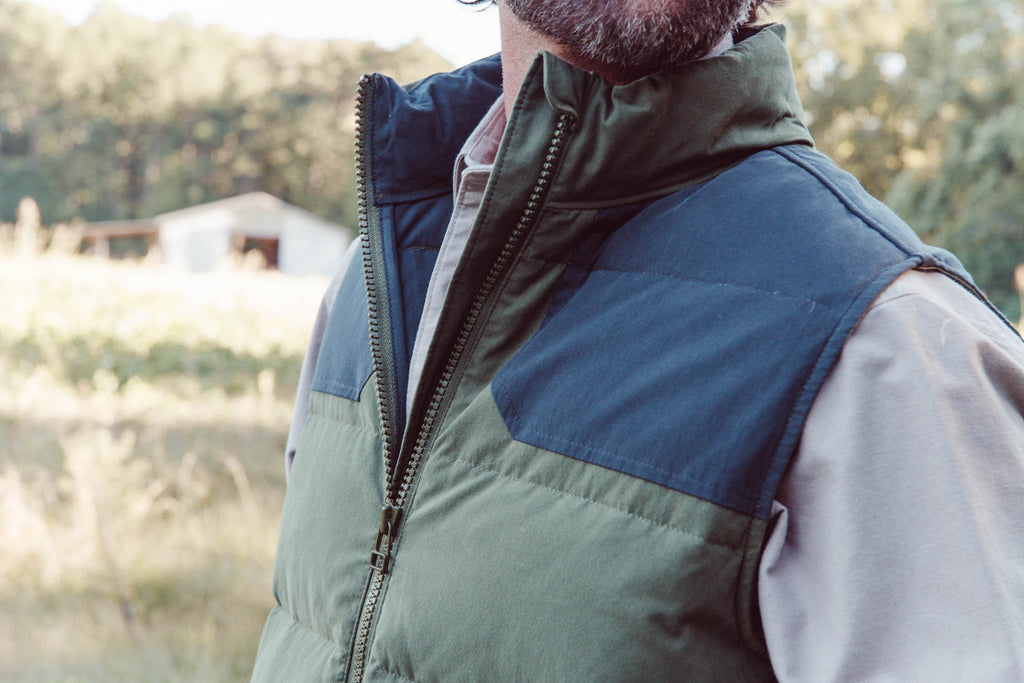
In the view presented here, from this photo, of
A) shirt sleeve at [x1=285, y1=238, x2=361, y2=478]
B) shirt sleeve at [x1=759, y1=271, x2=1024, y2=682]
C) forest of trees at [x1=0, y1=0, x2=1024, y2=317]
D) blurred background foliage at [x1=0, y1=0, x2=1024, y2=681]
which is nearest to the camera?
shirt sleeve at [x1=759, y1=271, x2=1024, y2=682]

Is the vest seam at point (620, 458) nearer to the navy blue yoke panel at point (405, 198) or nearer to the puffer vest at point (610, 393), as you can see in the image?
the puffer vest at point (610, 393)

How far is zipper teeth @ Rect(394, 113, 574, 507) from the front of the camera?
109 centimetres

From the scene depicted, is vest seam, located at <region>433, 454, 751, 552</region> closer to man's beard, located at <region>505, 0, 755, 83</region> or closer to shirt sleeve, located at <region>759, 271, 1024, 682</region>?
shirt sleeve, located at <region>759, 271, 1024, 682</region>

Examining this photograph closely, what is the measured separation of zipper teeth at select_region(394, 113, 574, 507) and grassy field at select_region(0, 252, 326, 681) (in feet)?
9.86

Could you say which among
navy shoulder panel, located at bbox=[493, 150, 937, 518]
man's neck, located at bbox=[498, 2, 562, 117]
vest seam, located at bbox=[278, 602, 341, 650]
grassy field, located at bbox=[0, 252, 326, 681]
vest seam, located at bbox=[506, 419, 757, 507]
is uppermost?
man's neck, located at bbox=[498, 2, 562, 117]

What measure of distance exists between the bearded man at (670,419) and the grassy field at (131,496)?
9.86ft

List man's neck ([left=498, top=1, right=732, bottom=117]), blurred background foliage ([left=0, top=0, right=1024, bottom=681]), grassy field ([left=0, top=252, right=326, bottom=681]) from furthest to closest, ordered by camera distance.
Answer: blurred background foliage ([left=0, top=0, right=1024, bottom=681])
grassy field ([left=0, top=252, right=326, bottom=681])
man's neck ([left=498, top=1, right=732, bottom=117])

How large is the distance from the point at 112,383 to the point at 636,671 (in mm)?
7104

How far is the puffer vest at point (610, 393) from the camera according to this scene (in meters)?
0.89

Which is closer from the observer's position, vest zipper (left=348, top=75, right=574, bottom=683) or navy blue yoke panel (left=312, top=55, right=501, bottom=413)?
vest zipper (left=348, top=75, right=574, bottom=683)

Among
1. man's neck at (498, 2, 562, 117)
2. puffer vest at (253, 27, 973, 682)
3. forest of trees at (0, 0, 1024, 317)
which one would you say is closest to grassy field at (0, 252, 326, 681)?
puffer vest at (253, 27, 973, 682)

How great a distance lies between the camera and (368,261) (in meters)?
1.42

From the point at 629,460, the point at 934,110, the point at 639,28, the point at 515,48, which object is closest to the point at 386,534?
the point at 629,460

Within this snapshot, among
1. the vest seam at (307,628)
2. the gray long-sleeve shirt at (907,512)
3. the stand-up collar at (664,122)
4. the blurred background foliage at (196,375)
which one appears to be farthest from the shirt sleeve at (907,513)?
the blurred background foliage at (196,375)
